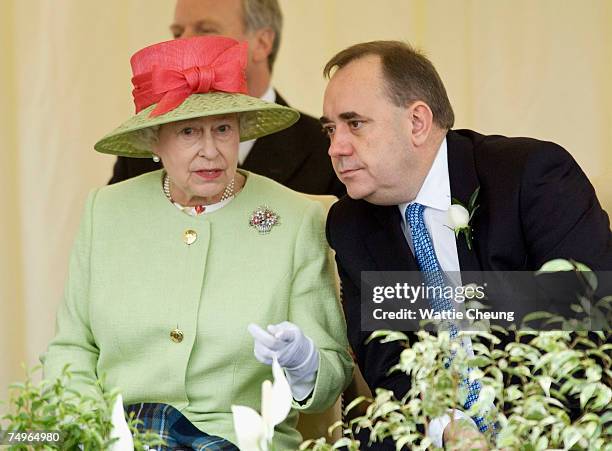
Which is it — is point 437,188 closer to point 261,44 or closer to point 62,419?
point 62,419

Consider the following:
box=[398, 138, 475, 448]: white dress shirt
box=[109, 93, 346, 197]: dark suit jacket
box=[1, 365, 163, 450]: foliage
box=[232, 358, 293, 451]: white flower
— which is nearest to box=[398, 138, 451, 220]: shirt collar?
box=[398, 138, 475, 448]: white dress shirt

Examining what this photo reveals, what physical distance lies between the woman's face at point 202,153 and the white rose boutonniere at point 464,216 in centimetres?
48

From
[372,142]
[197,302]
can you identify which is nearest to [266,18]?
[372,142]

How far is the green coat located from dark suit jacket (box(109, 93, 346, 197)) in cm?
89

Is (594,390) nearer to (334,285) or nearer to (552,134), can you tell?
(334,285)

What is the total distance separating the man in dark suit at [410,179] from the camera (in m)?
2.26

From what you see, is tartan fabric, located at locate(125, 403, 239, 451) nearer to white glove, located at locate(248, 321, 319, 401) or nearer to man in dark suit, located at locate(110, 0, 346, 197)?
white glove, located at locate(248, 321, 319, 401)

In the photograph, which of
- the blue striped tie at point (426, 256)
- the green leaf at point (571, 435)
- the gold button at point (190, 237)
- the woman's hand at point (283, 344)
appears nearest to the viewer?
the green leaf at point (571, 435)

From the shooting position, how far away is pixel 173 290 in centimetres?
238

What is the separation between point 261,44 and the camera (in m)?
3.68

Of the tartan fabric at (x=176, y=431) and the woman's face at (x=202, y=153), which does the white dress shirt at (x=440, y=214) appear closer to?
the woman's face at (x=202, y=153)

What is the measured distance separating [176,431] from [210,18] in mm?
1687

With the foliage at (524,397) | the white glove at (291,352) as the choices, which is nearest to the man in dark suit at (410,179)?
the white glove at (291,352)

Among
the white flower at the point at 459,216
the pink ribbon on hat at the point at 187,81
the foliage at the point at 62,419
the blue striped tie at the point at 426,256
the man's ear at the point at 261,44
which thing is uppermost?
the man's ear at the point at 261,44
